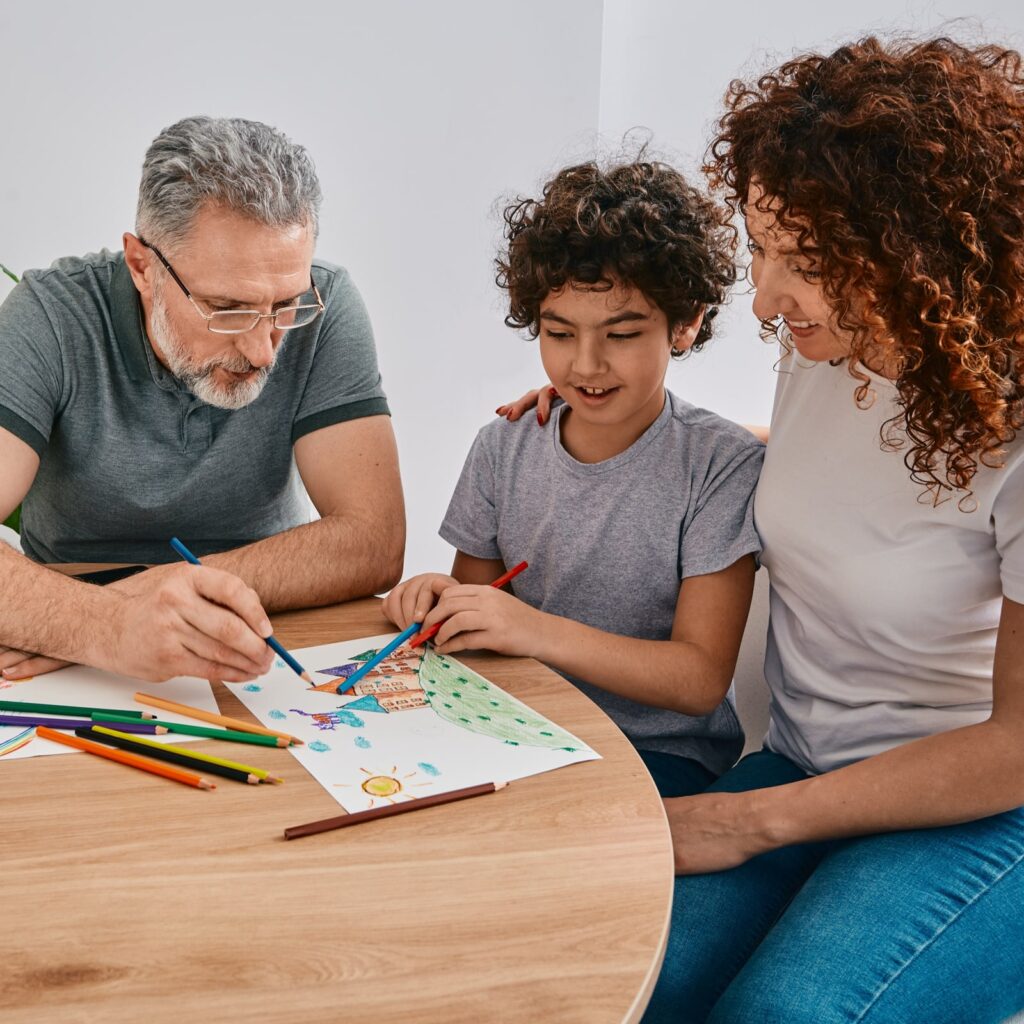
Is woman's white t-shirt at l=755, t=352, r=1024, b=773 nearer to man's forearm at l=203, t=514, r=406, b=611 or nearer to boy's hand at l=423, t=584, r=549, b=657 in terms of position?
boy's hand at l=423, t=584, r=549, b=657

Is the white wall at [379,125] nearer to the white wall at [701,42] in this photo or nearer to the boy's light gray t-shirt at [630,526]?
the white wall at [701,42]

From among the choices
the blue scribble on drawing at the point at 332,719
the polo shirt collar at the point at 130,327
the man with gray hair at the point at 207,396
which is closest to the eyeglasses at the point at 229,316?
the man with gray hair at the point at 207,396

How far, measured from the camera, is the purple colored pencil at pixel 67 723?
990mm

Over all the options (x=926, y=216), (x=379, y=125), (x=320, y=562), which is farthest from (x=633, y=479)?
(x=379, y=125)

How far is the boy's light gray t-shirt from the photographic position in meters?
1.42

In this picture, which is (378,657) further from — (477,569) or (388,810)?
(477,569)

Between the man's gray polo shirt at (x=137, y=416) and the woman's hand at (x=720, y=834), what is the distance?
82cm

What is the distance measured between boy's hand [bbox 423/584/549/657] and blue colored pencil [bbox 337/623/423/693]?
22 mm

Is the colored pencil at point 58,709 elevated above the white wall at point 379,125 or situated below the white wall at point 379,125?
below

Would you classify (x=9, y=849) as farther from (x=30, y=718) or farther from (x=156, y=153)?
(x=156, y=153)

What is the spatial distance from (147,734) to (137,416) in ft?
2.51

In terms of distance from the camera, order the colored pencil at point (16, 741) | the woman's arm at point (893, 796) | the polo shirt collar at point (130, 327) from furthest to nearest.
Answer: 1. the polo shirt collar at point (130, 327)
2. the woman's arm at point (893, 796)
3. the colored pencil at point (16, 741)

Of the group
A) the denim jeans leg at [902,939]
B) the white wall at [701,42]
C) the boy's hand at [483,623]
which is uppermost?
the white wall at [701,42]

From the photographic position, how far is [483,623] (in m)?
1.21
